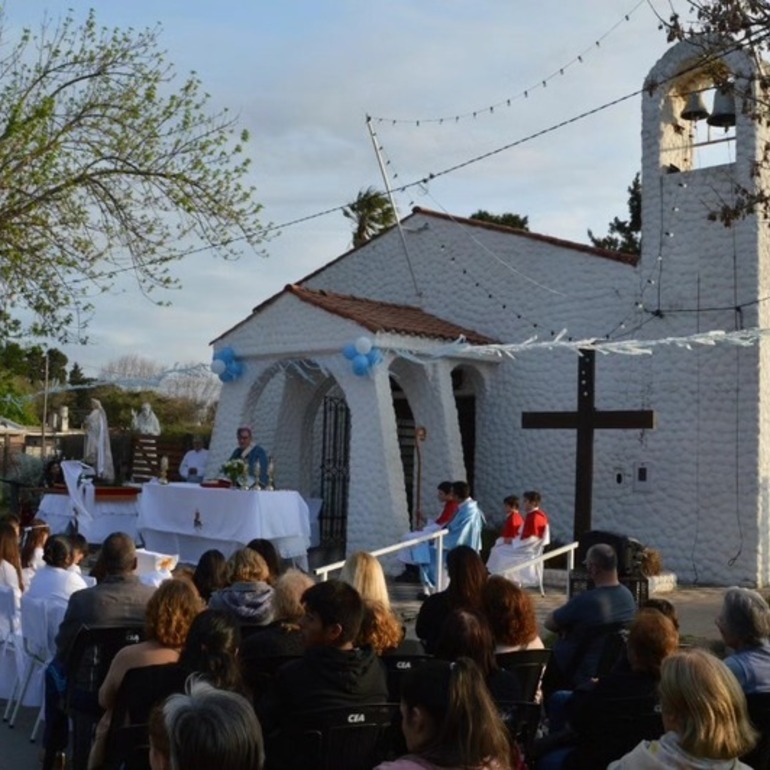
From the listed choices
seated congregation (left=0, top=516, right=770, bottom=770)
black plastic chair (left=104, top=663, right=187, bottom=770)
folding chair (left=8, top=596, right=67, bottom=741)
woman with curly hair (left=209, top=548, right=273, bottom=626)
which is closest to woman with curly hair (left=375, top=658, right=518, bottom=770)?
seated congregation (left=0, top=516, right=770, bottom=770)

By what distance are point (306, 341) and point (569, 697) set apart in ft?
36.7

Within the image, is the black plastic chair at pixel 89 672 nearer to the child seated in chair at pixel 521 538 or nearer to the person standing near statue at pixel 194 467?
the child seated in chair at pixel 521 538

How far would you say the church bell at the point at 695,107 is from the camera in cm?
1530

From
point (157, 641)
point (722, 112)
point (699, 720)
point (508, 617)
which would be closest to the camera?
point (699, 720)

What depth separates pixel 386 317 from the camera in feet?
54.1

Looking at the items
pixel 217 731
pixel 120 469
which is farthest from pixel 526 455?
pixel 217 731

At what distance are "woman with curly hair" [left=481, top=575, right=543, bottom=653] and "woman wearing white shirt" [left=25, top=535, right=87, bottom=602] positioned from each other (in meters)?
2.92

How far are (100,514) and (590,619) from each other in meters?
11.1

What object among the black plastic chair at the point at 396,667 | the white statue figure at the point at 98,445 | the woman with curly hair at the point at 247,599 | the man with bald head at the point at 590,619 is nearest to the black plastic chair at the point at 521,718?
the black plastic chair at the point at 396,667

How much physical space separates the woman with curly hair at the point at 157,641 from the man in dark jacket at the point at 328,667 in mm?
657

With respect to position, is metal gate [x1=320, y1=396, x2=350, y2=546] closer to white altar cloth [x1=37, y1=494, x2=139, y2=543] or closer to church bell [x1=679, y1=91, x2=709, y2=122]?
white altar cloth [x1=37, y1=494, x2=139, y2=543]

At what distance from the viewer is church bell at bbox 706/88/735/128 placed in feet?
49.2

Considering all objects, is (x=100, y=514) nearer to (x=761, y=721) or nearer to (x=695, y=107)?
(x=695, y=107)

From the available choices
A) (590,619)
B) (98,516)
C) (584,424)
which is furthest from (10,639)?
(98,516)
